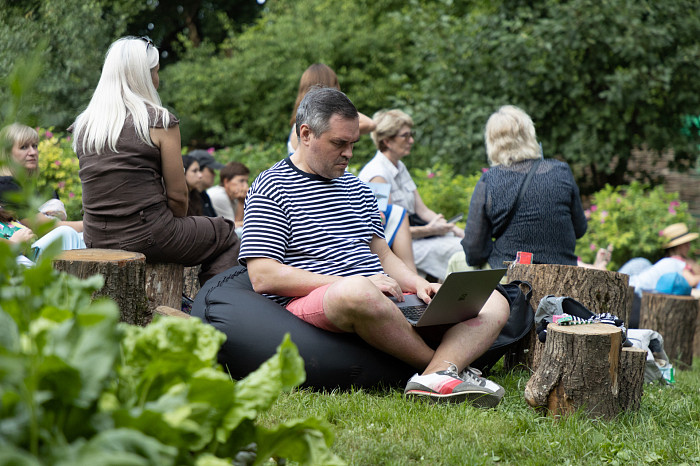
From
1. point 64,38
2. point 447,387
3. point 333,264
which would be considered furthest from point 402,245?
point 64,38

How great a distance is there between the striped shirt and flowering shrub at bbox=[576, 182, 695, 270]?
6.13m

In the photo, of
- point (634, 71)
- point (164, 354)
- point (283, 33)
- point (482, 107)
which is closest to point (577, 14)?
point (634, 71)

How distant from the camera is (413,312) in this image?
12.4 feet

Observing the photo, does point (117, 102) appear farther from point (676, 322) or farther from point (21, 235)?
point (676, 322)

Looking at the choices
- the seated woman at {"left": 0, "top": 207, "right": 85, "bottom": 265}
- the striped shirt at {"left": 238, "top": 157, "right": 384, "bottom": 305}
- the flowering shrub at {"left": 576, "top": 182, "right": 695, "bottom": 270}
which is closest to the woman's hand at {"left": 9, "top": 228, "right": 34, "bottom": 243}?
the seated woman at {"left": 0, "top": 207, "right": 85, "bottom": 265}

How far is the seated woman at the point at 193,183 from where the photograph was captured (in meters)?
6.73

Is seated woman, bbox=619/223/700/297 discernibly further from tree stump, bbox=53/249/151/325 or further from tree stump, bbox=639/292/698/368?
tree stump, bbox=53/249/151/325

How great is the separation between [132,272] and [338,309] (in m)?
1.03

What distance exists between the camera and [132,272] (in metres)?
3.68

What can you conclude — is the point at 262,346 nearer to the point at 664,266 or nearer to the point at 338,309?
the point at 338,309

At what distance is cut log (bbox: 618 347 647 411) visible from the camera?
11.9ft

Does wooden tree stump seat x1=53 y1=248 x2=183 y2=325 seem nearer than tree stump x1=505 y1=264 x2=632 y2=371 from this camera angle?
Yes

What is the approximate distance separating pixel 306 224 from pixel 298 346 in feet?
2.00

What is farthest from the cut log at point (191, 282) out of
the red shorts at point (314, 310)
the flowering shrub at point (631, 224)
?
the flowering shrub at point (631, 224)
